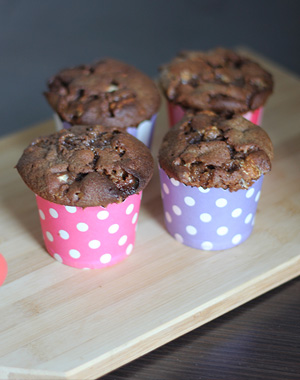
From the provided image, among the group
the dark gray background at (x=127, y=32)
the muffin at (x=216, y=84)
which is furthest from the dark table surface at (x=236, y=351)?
the dark gray background at (x=127, y=32)

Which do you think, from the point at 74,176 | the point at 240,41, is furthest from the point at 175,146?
the point at 240,41

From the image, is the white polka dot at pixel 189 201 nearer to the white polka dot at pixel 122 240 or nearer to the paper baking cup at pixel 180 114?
the white polka dot at pixel 122 240

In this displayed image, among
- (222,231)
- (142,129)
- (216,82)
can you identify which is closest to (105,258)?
(222,231)

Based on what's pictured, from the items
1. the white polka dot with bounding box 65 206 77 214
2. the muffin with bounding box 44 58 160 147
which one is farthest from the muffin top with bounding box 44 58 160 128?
the white polka dot with bounding box 65 206 77 214

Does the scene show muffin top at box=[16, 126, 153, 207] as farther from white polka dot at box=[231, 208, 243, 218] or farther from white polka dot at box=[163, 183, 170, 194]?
white polka dot at box=[231, 208, 243, 218]

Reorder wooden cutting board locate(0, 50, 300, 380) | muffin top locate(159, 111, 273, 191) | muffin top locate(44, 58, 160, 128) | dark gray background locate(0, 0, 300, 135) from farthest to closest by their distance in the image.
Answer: dark gray background locate(0, 0, 300, 135) → muffin top locate(44, 58, 160, 128) → muffin top locate(159, 111, 273, 191) → wooden cutting board locate(0, 50, 300, 380)

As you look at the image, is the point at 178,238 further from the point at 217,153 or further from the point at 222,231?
the point at 217,153
